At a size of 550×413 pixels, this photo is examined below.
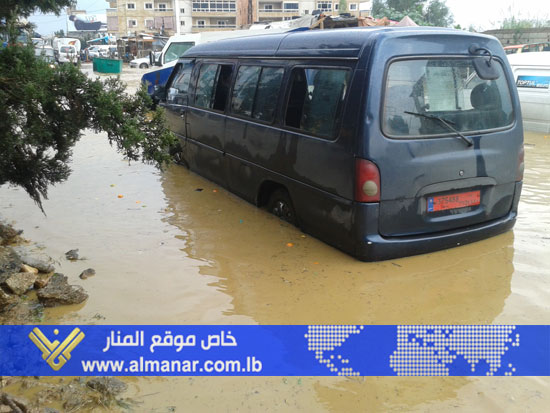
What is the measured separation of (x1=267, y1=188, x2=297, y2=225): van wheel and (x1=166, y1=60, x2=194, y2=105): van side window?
8.36ft

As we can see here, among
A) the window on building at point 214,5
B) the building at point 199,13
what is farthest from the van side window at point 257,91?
the window on building at point 214,5

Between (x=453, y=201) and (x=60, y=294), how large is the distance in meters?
3.49

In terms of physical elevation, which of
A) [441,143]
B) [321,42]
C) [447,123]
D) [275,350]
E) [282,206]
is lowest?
[275,350]

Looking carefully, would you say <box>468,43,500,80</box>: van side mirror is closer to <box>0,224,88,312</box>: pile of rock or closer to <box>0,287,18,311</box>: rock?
<box>0,224,88,312</box>: pile of rock

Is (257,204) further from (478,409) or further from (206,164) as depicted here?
(478,409)

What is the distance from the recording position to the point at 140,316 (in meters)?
4.11

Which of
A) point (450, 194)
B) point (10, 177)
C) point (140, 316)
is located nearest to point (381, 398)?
point (140, 316)

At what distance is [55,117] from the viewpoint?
155 inches

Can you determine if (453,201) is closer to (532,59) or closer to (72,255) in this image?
(72,255)

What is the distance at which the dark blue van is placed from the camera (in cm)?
449

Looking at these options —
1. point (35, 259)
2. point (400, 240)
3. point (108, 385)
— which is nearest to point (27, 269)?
point (35, 259)

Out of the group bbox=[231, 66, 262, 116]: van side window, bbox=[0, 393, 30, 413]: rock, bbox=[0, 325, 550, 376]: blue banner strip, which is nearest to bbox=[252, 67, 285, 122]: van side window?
bbox=[231, 66, 262, 116]: van side window

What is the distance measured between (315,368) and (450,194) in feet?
7.29

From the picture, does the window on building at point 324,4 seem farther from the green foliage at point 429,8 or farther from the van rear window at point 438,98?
the van rear window at point 438,98
